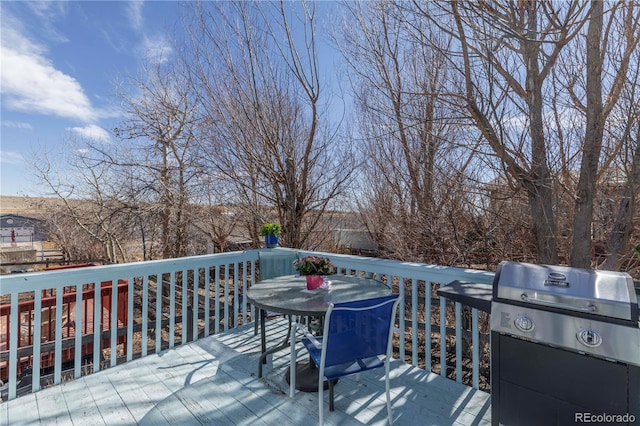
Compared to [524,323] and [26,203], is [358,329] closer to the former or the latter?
[524,323]

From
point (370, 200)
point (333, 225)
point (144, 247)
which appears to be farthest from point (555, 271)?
point (144, 247)

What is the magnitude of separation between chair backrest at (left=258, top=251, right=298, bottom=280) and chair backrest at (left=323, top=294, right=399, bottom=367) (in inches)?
75.5

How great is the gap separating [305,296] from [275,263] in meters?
A: 1.46

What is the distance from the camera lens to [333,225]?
6.94 m

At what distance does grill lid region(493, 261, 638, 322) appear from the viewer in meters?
1.46

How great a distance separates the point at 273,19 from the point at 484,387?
20.3ft

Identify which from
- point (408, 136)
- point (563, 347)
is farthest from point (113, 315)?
point (408, 136)

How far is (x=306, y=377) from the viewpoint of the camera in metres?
2.53

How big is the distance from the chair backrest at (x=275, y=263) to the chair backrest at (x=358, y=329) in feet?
6.29

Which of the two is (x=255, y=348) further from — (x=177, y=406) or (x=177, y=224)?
(x=177, y=224)

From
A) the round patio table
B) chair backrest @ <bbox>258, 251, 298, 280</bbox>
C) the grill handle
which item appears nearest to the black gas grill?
the grill handle

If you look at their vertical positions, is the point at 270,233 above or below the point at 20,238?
above

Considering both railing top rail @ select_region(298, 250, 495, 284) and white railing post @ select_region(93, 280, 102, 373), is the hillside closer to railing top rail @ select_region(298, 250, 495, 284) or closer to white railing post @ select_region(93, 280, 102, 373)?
white railing post @ select_region(93, 280, 102, 373)

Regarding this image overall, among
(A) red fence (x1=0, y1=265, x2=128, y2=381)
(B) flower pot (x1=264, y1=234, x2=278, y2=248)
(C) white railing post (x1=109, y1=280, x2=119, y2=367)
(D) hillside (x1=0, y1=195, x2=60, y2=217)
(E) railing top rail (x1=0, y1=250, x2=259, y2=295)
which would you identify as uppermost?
(D) hillside (x1=0, y1=195, x2=60, y2=217)
